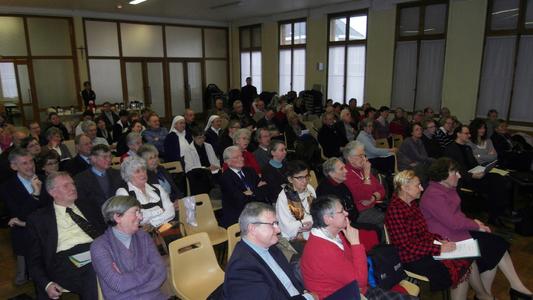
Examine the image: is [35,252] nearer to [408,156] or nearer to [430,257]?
[430,257]

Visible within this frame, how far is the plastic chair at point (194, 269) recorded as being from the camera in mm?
2715

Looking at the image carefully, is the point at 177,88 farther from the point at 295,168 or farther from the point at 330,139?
the point at 295,168

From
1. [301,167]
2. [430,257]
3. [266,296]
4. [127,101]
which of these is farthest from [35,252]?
[127,101]

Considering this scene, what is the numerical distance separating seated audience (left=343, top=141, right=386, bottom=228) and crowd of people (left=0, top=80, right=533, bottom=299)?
13 mm

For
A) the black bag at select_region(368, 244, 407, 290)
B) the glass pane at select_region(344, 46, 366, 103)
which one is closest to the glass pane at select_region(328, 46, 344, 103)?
the glass pane at select_region(344, 46, 366, 103)

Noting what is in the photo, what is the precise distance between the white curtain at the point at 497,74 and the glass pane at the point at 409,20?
1803 millimetres

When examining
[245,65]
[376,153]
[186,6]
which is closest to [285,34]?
[245,65]

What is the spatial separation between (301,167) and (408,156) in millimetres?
3005

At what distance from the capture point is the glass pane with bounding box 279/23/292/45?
1291 centimetres

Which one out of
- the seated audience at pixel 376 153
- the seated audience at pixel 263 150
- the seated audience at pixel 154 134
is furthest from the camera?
the seated audience at pixel 154 134

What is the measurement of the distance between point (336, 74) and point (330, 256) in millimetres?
9991

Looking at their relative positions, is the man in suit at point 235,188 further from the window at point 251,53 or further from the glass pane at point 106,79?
the window at point 251,53

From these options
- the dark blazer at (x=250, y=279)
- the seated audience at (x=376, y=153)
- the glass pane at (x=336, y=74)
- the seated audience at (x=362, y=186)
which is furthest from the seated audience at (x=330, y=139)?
the glass pane at (x=336, y=74)

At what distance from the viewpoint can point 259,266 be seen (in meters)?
2.13
